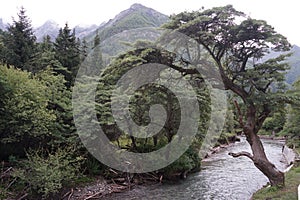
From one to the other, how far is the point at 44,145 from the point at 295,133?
20.1 meters

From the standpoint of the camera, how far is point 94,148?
16438 mm

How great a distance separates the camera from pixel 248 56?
534 inches

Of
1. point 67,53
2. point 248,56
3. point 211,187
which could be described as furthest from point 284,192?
point 67,53

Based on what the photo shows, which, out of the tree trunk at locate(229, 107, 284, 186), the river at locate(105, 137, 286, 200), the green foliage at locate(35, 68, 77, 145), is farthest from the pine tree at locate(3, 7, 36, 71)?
the tree trunk at locate(229, 107, 284, 186)

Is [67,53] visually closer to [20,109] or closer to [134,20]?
[20,109]

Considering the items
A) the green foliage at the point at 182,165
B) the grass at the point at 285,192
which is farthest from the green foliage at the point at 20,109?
the grass at the point at 285,192

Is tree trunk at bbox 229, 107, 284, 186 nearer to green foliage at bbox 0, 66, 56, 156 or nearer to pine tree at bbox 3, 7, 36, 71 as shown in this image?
green foliage at bbox 0, 66, 56, 156

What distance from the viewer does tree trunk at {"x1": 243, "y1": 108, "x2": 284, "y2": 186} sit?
1245 cm

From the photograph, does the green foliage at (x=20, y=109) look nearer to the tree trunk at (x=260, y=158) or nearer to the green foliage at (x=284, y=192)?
the tree trunk at (x=260, y=158)

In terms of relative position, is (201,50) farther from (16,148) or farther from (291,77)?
(291,77)

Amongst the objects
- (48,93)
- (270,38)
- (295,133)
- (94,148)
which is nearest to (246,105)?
(270,38)

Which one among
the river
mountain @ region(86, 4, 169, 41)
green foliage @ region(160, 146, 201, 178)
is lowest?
the river

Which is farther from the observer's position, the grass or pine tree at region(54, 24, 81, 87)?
pine tree at region(54, 24, 81, 87)

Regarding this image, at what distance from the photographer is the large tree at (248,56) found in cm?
1232
